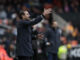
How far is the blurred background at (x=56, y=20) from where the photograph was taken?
16.8 m

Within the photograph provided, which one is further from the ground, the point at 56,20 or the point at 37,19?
the point at 56,20

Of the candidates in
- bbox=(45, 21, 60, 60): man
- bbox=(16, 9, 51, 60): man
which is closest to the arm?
bbox=(16, 9, 51, 60): man

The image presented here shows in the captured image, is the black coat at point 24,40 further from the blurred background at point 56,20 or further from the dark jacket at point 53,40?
the blurred background at point 56,20

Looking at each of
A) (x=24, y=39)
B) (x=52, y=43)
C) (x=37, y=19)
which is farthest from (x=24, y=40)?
(x=52, y=43)

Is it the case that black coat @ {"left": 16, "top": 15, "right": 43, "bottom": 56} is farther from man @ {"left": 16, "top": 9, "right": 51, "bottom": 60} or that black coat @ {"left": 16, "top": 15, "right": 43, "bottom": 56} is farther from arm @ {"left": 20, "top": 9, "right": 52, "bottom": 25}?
arm @ {"left": 20, "top": 9, "right": 52, "bottom": 25}

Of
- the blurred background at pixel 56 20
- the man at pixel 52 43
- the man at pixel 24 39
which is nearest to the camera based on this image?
the man at pixel 24 39

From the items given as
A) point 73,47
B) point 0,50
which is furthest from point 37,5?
point 0,50

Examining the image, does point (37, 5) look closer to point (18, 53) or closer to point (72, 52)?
point (72, 52)

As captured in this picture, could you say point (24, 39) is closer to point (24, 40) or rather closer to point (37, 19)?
point (24, 40)

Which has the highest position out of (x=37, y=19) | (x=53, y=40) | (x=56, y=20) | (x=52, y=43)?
(x=56, y=20)

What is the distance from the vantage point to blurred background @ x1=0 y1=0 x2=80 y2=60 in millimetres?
16750

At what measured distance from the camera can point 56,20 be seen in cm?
1953

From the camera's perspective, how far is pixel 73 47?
17.1m

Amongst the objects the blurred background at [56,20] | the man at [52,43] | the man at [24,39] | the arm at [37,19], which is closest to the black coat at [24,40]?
the man at [24,39]
